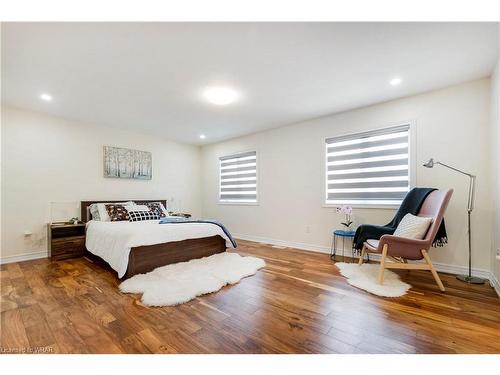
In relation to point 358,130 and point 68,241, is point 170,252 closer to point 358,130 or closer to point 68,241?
point 68,241

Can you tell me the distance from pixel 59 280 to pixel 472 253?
511 centimetres

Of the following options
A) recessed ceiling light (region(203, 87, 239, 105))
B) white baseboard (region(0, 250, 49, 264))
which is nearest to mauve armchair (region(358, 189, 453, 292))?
recessed ceiling light (region(203, 87, 239, 105))

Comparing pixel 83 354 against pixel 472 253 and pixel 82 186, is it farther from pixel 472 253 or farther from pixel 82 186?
pixel 472 253

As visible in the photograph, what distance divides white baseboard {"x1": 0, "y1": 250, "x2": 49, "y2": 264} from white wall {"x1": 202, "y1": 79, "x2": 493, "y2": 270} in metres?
3.41

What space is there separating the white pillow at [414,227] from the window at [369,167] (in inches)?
25.4

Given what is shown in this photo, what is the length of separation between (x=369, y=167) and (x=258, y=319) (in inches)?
115

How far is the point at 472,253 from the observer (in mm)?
2859

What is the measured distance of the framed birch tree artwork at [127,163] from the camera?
183 inches

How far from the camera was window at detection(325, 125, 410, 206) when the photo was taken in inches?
134

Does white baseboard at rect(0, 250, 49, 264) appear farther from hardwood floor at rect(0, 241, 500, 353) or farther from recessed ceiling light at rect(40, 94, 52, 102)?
recessed ceiling light at rect(40, 94, 52, 102)

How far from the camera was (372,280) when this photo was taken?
2.68 m

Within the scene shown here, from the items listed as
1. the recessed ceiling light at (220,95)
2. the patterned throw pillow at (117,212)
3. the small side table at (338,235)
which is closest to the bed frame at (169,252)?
the patterned throw pillow at (117,212)

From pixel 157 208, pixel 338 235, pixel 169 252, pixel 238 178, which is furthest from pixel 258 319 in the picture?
pixel 238 178
